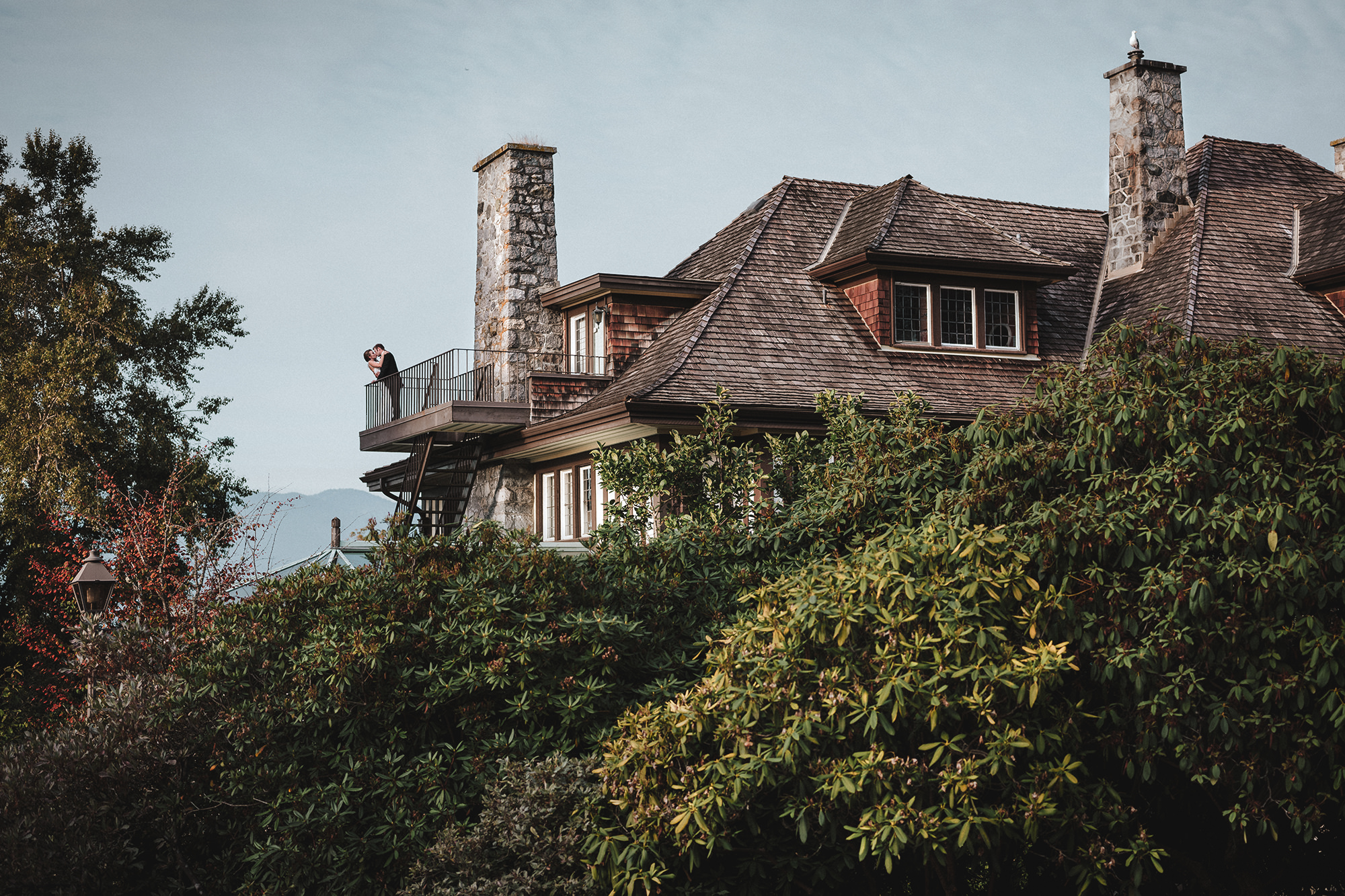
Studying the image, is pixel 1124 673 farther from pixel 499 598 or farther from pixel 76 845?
pixel 76 845

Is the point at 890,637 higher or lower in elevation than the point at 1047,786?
higher

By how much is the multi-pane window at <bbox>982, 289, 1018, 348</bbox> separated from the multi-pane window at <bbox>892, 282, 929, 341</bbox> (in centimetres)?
120

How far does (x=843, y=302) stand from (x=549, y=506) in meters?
6.24

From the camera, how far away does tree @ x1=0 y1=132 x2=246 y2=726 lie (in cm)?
2775

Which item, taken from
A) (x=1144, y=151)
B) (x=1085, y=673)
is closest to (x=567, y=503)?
(x=1144, y=151)

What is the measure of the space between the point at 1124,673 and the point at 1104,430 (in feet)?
5.08

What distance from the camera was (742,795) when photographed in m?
6.98

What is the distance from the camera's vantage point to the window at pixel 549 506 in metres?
22.4

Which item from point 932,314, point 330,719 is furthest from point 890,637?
point 932,314

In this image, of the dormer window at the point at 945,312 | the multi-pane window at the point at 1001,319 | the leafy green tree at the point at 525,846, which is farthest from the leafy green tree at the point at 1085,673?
the multi-pane window at the point at 1001,319

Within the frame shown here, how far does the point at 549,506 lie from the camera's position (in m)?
22.6

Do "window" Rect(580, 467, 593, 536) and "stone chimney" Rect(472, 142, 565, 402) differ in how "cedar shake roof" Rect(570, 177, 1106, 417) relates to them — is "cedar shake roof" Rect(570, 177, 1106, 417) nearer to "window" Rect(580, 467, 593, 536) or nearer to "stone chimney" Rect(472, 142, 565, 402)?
"window" Rect(580, 467, 593, 536)

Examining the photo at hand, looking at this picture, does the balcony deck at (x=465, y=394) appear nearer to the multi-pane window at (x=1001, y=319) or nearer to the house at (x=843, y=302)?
the house at (x=843, y=302)

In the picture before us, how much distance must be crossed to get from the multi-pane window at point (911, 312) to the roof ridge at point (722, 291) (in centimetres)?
271
